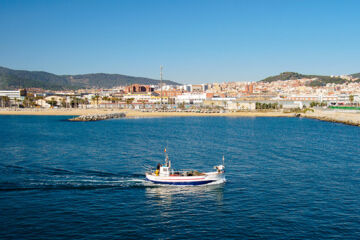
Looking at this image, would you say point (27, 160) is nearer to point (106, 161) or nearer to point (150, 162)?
point (106, 161)

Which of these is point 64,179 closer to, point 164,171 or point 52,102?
point 164,171

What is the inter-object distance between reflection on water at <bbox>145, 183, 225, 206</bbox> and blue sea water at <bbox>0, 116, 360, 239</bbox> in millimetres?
64

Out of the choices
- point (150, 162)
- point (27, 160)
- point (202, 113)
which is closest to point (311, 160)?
point (150, 162)

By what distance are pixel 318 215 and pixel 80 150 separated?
27654mm

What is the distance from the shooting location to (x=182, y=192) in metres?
22.5

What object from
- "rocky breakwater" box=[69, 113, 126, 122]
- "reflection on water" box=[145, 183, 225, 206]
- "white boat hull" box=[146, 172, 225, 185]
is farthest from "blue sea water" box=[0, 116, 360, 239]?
"rocky breakwater" box=[69, 113, 126, 122]

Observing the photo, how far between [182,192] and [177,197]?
114 cm

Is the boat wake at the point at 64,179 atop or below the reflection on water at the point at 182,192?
atop

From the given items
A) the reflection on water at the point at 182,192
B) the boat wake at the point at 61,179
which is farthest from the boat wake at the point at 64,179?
the reflection on water at the point at 182,192

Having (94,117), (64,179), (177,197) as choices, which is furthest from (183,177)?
(94,117)

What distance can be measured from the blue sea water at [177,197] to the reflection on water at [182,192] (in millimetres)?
64

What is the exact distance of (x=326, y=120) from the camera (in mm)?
89812

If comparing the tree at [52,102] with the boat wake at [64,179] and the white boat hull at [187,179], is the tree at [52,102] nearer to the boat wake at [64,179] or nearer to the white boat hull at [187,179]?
the boat wake at [64,179]

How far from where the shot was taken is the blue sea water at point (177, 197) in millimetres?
16344
